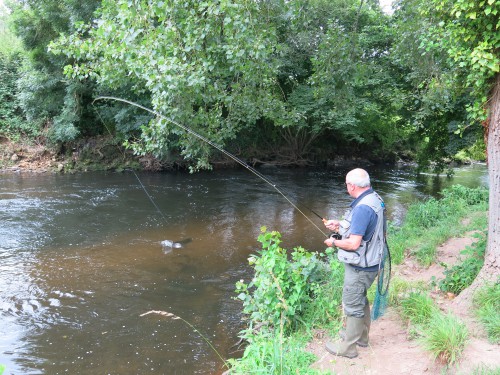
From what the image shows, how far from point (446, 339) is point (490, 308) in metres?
0.66

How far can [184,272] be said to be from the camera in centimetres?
728

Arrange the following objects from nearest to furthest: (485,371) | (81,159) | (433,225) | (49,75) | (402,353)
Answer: (485,371)
(402,353)
(433,225)
(49,75)
(81,159)

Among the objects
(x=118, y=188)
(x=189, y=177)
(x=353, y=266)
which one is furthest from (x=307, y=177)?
(x=353, y=266)

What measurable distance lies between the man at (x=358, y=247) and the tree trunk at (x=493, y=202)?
1.25 metres

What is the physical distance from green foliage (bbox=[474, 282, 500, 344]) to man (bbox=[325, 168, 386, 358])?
1036 millimetres

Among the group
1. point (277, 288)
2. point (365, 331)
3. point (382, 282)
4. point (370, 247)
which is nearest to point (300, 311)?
point (277, 288)

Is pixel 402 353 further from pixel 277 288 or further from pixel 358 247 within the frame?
pixel 277 288

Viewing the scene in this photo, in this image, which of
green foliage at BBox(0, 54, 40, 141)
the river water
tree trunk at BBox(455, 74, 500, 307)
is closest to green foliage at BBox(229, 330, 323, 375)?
the river water

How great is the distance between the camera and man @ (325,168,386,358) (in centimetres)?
342

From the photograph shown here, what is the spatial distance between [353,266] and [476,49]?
2319 millimetres

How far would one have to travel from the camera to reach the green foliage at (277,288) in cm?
425

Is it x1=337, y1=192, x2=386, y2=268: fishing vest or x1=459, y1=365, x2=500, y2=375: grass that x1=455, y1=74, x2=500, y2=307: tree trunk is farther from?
x1=337, y1=192, x2=386, y2=268: fishing vest

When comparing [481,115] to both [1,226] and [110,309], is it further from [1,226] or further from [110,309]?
[1,226]

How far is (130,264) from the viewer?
7594 millimetres
